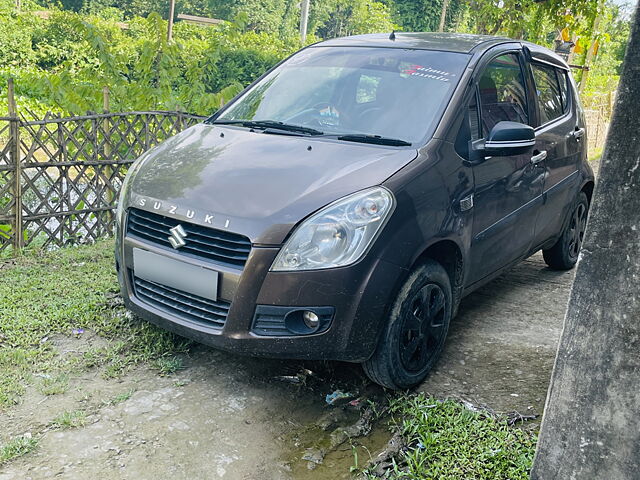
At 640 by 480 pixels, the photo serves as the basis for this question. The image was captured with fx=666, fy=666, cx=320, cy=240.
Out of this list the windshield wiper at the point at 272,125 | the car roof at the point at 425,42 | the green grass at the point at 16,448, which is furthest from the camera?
the car roof at the point at 425,42

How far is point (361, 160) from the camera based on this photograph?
10.8 ft

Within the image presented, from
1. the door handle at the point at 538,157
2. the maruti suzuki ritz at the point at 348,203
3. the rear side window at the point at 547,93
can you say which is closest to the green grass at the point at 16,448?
the maruti suzuki ritz at the point at 348,203

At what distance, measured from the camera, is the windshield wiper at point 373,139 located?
136 inches

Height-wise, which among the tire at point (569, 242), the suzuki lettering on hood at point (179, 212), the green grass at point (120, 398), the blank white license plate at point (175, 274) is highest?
the suzuki lettering on hood at point (179, 212)

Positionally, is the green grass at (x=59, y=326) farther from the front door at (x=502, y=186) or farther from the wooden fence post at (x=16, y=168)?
the front door at (x=502, y=186)

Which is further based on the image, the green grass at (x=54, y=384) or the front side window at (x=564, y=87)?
the front side window at (x=564, y=87)

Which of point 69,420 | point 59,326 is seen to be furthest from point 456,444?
point 59,326

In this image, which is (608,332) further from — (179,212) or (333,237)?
(179,212)

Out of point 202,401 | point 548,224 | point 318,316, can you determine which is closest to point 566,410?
point 318,316

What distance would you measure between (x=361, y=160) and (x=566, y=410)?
1.66 m

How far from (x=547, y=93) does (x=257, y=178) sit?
2570 mm

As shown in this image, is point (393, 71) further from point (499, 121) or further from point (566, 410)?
point (566, 410)

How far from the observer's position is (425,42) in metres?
4.24

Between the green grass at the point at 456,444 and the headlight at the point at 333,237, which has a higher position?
the headlight at the point at 333,237
